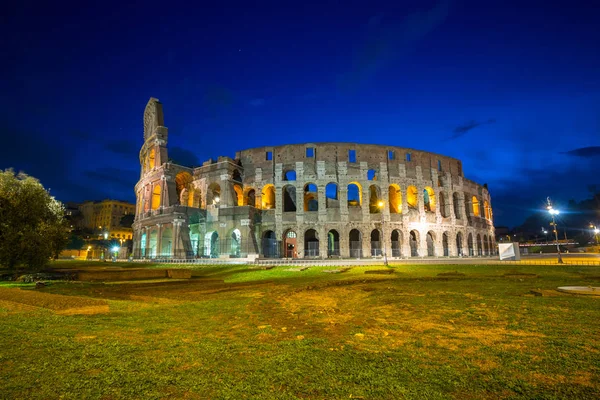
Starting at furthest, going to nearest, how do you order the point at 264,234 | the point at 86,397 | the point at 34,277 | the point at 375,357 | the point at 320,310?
the point at 264,234, the point at 34,277, the point at 320,310, the point at 375,357, the point at 86,397

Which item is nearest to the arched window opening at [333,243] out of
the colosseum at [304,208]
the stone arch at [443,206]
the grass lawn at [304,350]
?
the colosseum at [304,208]

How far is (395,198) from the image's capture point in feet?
136

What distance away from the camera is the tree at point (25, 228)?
622 inches

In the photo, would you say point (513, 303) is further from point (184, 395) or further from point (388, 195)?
point (388, 195)

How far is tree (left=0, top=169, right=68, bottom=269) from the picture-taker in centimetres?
1579

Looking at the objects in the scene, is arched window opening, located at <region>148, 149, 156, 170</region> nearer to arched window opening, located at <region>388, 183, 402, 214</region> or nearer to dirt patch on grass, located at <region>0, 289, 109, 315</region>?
arched window opening, located at <region>388, 183, 402, 214</region>

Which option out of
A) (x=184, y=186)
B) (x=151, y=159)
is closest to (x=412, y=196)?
(x=184, y=186)

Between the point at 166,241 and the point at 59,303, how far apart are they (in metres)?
34.8

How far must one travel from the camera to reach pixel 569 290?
9016 millimetres

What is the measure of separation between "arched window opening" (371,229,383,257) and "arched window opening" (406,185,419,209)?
6.16m

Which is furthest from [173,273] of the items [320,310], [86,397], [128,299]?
[86,397]

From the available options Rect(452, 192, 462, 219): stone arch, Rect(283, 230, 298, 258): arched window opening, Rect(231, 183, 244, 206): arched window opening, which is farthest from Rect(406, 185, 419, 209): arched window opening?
Rect(231, 183, 244, 206): arched window opening

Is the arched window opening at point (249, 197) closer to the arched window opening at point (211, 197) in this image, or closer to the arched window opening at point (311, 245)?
the arched window opening at point (211, 197)

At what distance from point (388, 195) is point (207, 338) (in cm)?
3777
